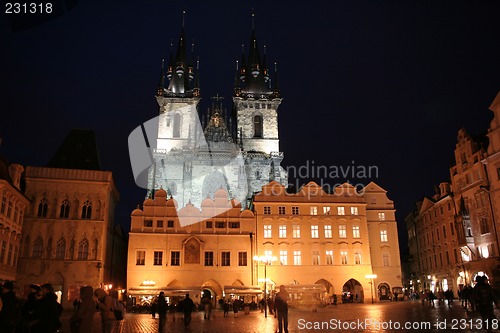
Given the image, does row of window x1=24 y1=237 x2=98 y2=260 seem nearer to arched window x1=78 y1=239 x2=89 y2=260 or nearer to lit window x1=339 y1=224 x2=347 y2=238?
arched window x1=78 y1=239 x2=89 y2=260

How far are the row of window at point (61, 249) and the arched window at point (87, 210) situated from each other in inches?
82.7

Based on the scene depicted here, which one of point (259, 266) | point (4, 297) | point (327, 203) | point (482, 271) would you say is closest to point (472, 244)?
point (482, 271)

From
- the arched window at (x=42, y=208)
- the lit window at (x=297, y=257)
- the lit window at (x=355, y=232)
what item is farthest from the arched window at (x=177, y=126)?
the lit window at (x=355, y=232)

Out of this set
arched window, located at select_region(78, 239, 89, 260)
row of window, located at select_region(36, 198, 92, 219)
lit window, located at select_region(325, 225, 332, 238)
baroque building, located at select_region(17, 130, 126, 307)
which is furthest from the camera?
lit window, located at select_region(325, 225, 332, 238)

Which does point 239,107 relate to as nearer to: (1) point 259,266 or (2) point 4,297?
(1) point 259,266

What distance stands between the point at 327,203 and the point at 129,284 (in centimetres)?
2175

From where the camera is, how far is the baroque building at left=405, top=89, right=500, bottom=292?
4084cm

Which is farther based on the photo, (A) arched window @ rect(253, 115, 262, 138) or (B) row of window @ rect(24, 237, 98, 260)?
(A) arched window @ rect(253, 115, 262, 138)

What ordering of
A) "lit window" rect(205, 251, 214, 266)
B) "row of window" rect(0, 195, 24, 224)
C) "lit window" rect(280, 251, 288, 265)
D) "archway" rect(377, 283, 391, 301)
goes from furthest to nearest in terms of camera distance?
"archway" rect(377, 283, 391, 301)
"lit window" rect(280, 251, 288, 265)
"lit window" rect(205, 251, 214, 266)
"row of window" rect(0, 195, 24, 224)

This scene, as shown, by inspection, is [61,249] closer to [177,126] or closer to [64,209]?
[64,209]

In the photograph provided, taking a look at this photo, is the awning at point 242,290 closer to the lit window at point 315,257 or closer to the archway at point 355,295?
the lit window at point 315,257

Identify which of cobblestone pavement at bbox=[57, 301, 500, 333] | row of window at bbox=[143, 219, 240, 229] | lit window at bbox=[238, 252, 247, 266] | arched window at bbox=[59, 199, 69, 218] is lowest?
cobblestone pavement at bbox=[57, 301, 500, 333]

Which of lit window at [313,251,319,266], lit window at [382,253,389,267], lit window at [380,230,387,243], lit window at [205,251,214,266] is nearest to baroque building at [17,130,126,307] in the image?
lit window at [205,251,214,266]

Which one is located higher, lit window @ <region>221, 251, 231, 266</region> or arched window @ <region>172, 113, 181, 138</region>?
arched window @ <region>172, 113, 181, 138</region>
